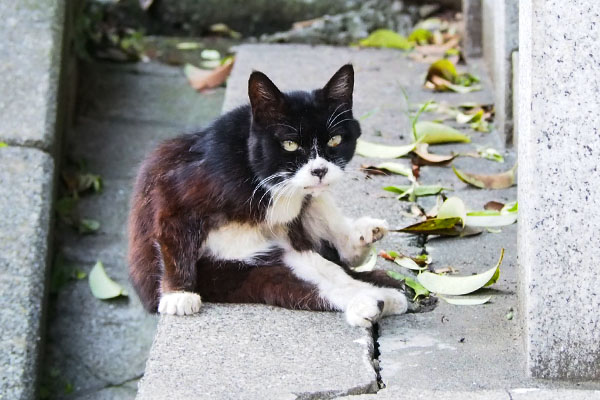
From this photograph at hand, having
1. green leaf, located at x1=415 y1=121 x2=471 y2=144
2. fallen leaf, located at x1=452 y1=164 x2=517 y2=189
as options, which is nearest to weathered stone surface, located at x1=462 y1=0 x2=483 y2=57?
green leaf, located at x1=415 y1=121 x2=471 y2=144

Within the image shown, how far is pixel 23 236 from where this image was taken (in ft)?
13.0

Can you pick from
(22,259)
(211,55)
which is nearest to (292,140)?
(22,259)

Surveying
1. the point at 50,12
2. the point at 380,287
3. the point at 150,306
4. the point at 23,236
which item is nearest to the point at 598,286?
the point at 380,287

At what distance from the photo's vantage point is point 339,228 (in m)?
3.19

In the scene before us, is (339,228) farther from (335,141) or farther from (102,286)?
(102,286)

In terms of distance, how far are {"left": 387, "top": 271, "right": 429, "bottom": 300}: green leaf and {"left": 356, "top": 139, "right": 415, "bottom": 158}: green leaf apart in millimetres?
1089

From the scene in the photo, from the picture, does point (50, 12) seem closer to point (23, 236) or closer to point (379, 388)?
point (23, 236)

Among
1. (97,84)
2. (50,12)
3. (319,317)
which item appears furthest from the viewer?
(97,84)

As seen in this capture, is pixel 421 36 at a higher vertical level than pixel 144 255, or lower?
lower

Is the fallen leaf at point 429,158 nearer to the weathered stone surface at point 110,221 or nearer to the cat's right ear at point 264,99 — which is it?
the weathered stone surface at point 110,221

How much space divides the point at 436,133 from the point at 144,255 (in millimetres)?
1859

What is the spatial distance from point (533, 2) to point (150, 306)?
156 cm

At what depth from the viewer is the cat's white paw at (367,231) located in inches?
123

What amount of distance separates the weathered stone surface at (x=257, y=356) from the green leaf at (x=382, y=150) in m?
1.44
